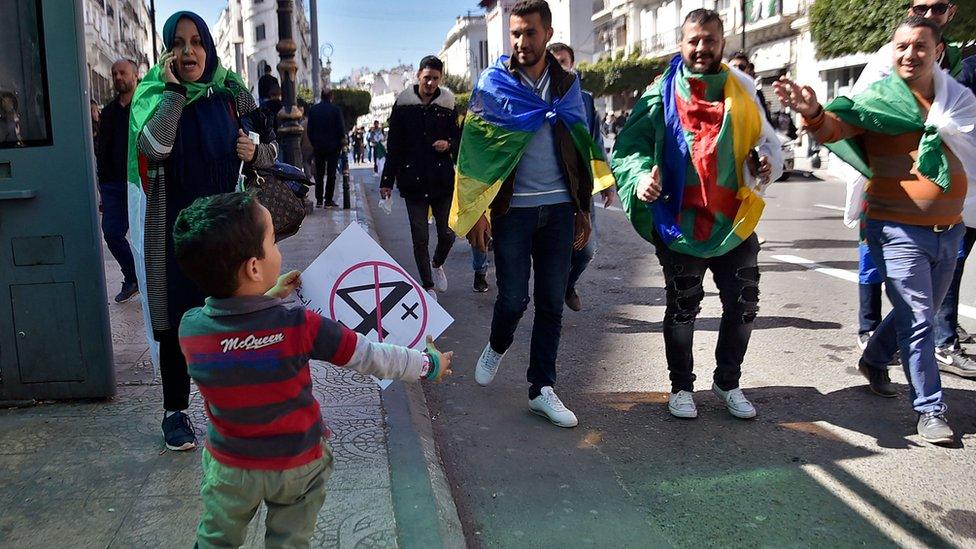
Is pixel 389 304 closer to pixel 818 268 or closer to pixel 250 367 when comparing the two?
pixel 250 367

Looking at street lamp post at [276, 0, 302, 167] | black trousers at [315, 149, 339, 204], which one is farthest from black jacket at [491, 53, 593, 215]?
black trousers at [315, 149, 339, 204]

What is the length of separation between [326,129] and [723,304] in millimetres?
10327

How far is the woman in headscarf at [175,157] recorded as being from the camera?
11.5 feet

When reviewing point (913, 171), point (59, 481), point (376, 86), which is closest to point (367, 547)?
point (59, 481)

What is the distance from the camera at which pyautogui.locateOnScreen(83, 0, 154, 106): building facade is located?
47562 millimetres

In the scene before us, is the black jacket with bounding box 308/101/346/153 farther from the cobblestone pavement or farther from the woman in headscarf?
the woman in headscarf

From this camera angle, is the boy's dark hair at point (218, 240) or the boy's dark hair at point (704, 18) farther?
the boy's dark hair at point (704, 18)

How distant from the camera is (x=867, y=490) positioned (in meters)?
3.47

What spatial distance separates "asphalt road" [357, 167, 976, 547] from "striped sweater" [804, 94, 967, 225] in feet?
3.37

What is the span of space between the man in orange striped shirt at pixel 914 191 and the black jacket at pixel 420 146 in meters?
3.90

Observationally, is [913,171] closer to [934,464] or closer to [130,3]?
[934,464]

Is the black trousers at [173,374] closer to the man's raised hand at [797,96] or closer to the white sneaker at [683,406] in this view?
the white sneaker at [683,406]

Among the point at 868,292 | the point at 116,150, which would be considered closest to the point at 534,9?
the point at 868,292

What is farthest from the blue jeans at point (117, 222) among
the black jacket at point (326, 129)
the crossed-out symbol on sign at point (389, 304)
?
the black jacket at point (326, 129)
